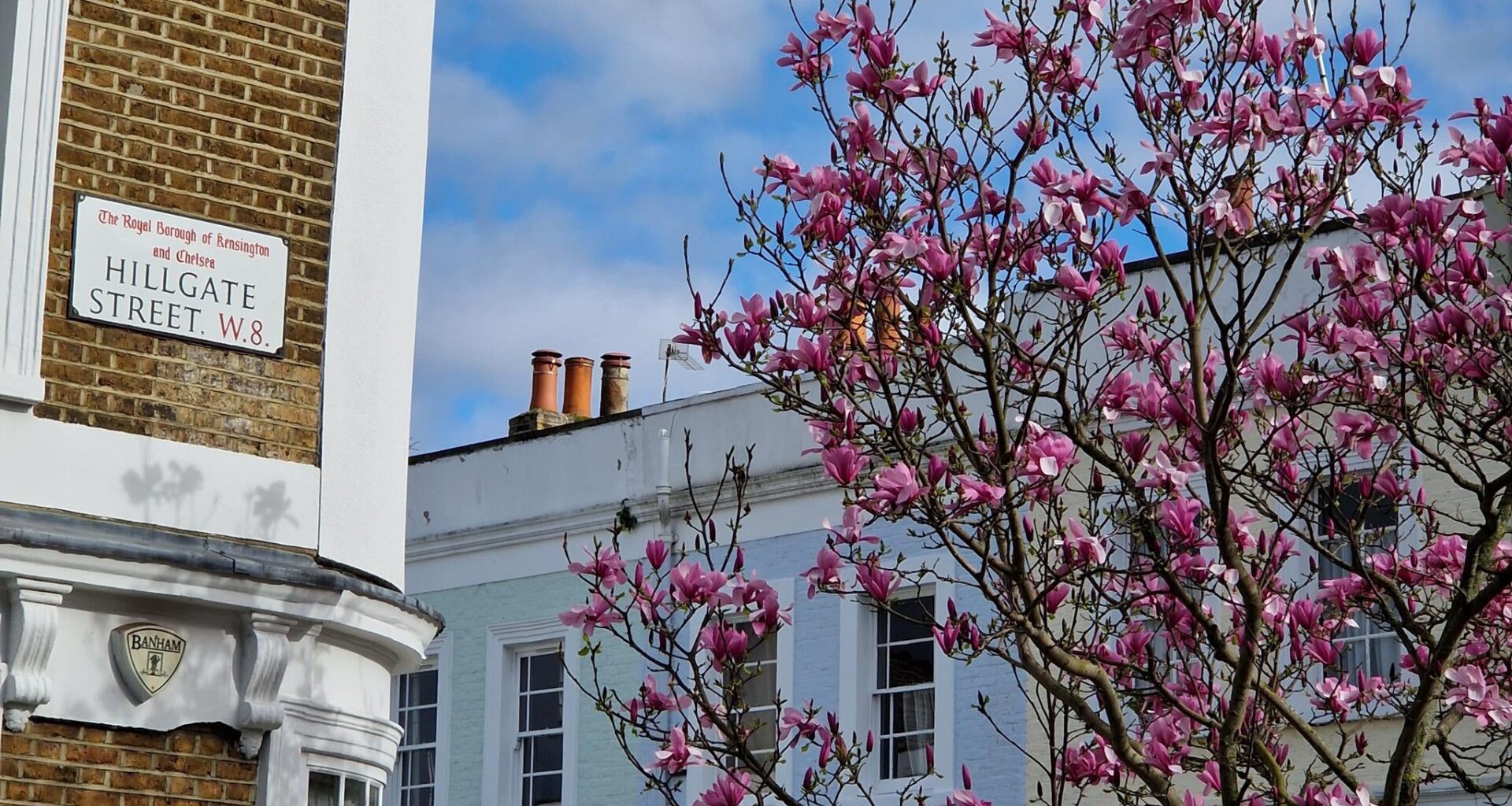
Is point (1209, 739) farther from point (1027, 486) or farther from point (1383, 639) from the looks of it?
point (1383, 639)

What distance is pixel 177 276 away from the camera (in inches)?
349

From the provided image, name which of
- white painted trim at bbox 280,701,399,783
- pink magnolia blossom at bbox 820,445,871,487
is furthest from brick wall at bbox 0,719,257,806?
pink magnolia blossom at bbox 820,445,871,487

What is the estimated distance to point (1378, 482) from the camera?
28.9 feet

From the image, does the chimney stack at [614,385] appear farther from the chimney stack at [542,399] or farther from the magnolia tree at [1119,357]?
the magnolia tree at [1119,357]

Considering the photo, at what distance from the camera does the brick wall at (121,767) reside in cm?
815

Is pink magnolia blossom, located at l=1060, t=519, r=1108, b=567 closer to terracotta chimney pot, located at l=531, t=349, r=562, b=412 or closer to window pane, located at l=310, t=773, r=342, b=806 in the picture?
window pane, located at l=310, t=773, r=342, b=806

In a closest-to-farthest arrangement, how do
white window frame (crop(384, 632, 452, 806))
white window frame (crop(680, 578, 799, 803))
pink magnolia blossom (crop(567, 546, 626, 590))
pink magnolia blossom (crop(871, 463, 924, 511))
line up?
pink magnolia blossom (crop(871, 463, 924, 511)) → pink magnolia blossom (crop(567, 546, 626, 590)) → white window frame (crop(680, 578, 799, 803)) → white window frame (crop(384, 632, 452, 806))

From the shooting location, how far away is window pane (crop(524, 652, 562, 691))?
20672mm

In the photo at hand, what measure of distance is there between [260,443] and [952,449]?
9.64ft

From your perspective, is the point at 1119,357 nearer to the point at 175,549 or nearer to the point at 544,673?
the point at 175,549

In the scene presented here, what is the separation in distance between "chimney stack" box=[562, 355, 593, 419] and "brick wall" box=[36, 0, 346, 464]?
13.6 meters

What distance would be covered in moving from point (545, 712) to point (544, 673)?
0.35m

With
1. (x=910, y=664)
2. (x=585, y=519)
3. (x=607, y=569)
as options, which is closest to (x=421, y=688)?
(x=585, y=519)

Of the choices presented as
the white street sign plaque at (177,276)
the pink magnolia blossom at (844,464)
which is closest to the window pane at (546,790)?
the white street sign plaque at (177,276)
